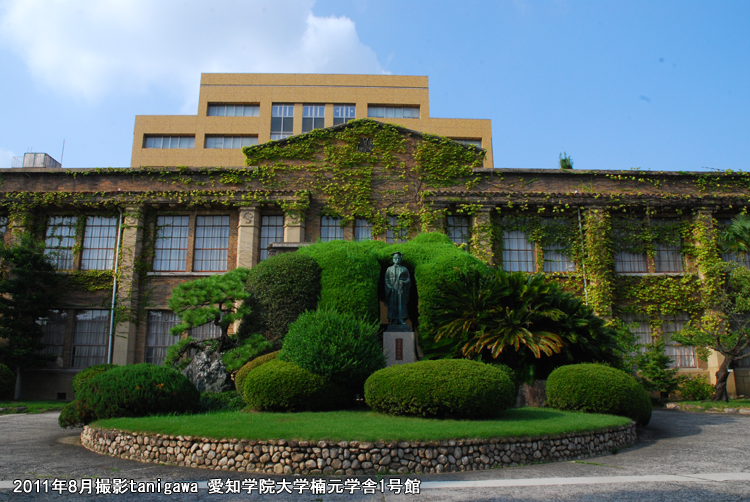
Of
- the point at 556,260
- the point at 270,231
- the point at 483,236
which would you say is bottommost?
the point at 556,260

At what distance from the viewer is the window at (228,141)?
45625 mm

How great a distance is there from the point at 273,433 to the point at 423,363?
11.8 feet

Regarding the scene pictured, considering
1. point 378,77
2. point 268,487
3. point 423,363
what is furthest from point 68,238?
point 378,77

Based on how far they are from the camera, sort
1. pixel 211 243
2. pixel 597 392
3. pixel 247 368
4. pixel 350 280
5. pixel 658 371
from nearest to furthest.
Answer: pixel 597 392, pixel 247 368, pixel 350 280, pixel 658 371, pixel 211 243

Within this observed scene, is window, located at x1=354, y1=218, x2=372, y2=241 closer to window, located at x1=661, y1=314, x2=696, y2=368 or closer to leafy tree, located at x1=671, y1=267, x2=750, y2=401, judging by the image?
leafy tree, located at x1=671, y1=267, x2=750, y2=401

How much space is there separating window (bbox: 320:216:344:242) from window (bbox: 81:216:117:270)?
901 cm

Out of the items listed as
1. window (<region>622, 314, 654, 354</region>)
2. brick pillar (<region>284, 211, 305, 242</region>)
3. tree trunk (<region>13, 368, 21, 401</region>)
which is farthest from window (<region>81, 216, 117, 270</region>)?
window (<region>622, 314, 654, 354</region>)

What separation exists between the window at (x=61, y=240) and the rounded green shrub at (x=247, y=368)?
47.5 ft

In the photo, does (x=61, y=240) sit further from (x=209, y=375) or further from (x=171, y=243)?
(x=209, y=375)

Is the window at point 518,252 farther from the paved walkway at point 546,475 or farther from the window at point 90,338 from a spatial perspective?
the window at point 90,338

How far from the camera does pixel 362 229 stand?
80.1 ft

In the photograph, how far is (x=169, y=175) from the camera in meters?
24.5

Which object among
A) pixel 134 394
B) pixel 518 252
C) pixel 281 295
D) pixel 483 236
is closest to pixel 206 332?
pixel 281 295

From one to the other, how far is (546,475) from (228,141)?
42385mm
